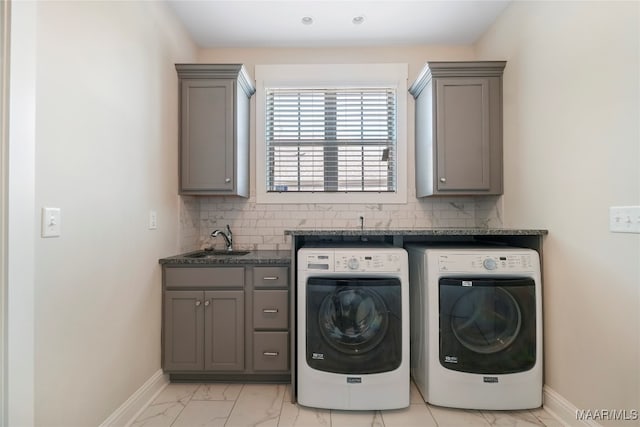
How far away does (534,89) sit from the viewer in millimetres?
2068

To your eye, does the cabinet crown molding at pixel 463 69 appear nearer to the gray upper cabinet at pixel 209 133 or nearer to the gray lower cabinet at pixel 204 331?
→ the gray upper cabinet at pixel 209 133

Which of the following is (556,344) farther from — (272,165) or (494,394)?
Answer: (272,165)

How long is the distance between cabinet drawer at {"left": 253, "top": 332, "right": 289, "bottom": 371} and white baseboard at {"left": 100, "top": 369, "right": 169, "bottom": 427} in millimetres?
653

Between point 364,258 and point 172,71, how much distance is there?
2.07 meters

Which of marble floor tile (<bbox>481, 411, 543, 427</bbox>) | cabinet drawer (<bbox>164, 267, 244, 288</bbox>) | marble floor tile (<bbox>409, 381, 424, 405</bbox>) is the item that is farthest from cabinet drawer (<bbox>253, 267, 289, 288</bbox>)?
marble floor tile (<bbox>481, 411, 543, 427</bbox>)

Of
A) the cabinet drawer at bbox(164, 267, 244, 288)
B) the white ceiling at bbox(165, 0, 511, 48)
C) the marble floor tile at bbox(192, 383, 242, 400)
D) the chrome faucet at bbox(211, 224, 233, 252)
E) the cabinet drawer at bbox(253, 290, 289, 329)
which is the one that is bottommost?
the marble floor tile at bbox(192, 383, 242, 400)

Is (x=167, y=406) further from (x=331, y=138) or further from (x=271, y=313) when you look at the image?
(x=331, y=138)

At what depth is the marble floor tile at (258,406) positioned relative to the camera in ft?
5.90

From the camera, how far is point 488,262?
6.07ft

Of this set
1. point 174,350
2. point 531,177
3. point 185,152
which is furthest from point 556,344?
point 185,152

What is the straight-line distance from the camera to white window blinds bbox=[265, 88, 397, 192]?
296 centimetres

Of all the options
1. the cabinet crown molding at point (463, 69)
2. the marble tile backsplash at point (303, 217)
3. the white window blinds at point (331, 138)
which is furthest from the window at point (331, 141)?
the cabinet crown molding at point (463, 69)

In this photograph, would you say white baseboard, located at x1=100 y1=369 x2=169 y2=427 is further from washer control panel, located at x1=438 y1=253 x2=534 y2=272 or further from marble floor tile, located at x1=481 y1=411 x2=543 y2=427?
marble floor tile, located at x1=481 y1=411 x2=543 y2=427

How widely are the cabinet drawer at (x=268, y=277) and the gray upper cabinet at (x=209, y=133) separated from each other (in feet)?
2.46
